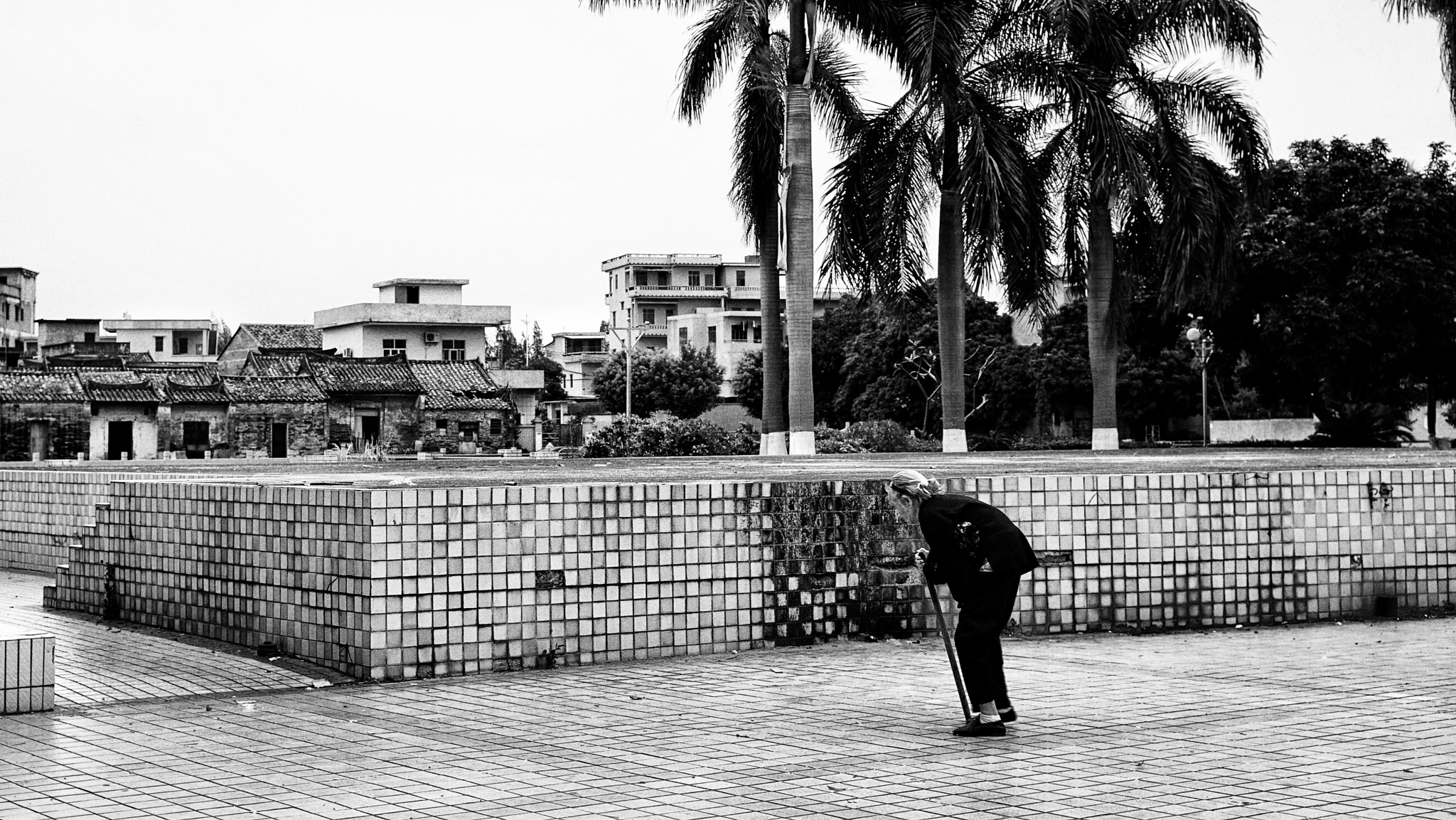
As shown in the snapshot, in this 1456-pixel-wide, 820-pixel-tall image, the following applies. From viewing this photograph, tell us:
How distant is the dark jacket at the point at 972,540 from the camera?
669 cm

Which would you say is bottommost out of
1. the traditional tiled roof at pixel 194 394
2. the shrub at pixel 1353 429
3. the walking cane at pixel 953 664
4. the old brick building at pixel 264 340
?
the walking cane at pixel 953 664

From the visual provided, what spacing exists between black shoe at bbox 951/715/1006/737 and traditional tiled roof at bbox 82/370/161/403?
59.3 metres

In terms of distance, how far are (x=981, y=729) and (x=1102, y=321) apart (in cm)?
2147

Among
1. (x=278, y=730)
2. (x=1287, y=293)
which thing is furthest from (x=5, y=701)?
(x=1287, y=293)

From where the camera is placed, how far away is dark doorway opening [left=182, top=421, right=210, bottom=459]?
61531 mm

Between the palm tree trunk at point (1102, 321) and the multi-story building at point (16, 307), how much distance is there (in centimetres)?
8071

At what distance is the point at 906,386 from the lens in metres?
67.2

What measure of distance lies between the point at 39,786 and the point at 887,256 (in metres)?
19.1

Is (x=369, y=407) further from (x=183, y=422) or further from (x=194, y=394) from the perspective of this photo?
(x=183, y=422)

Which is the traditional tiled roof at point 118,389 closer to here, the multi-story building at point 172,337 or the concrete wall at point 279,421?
the concrete wall at point 279,421

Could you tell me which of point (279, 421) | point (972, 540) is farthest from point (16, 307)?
point (972, 540)

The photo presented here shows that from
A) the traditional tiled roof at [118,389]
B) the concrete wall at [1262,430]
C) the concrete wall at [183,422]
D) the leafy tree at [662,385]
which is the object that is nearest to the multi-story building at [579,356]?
the leafy tree at [662,385]

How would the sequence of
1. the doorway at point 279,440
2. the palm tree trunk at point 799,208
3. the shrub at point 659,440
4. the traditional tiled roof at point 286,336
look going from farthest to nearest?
1. the traditional tiled roof at point 286,336
2. the doorway at point 279,440
3. the shrub at point 659,440
4. the palm tree trunk at point 799,208

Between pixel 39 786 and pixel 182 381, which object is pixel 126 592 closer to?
pixel 39 786
